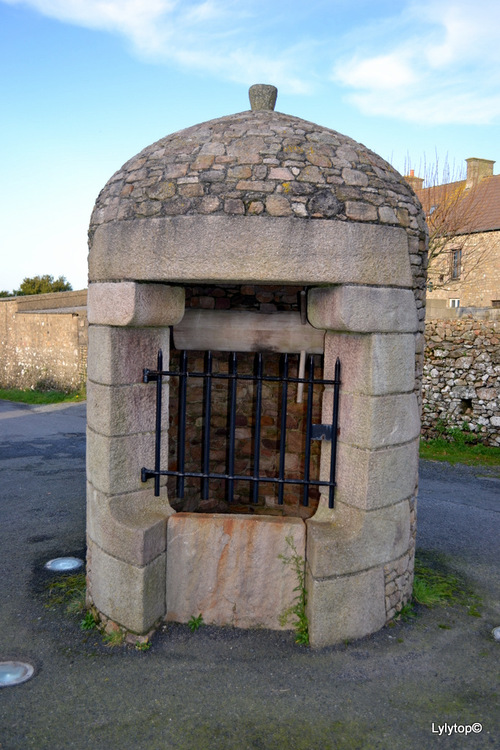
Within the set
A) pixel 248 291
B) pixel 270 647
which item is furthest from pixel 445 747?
pixel 248 291

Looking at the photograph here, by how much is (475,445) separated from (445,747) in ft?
25.2

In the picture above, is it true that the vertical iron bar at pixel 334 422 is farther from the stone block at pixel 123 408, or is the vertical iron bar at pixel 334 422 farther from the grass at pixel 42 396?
the grass at pixel 42 396

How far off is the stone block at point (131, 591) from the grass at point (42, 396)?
11.5m

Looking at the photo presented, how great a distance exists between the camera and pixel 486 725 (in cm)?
330

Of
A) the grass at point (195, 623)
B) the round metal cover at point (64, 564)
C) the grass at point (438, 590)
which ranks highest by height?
the grass at point (195, 623)

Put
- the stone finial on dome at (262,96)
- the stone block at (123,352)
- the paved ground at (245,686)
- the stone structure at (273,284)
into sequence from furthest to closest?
the stone finial on dome at (262,96) → the stone block at (123,352) → the stone structure at (273,284) → the paved ground at (245,686)

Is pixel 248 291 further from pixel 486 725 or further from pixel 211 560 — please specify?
pixel 486 725

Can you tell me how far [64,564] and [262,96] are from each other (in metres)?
4.27

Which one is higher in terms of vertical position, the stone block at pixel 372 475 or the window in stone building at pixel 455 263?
the window in stone building at pixel 455 263

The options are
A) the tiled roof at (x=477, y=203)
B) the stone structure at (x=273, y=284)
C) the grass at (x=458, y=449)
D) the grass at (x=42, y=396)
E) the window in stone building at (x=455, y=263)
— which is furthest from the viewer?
the window in stone building at (x=455, y=263)

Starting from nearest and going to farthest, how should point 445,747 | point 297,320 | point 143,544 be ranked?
point 445,747 < point 143,544 < point 297,320

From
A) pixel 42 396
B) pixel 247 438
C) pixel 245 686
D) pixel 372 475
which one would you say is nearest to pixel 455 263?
pixel 42 396

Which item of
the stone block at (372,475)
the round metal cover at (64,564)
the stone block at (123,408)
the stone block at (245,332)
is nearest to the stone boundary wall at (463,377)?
the stone block at (245,332)

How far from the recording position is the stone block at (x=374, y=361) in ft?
13.0
